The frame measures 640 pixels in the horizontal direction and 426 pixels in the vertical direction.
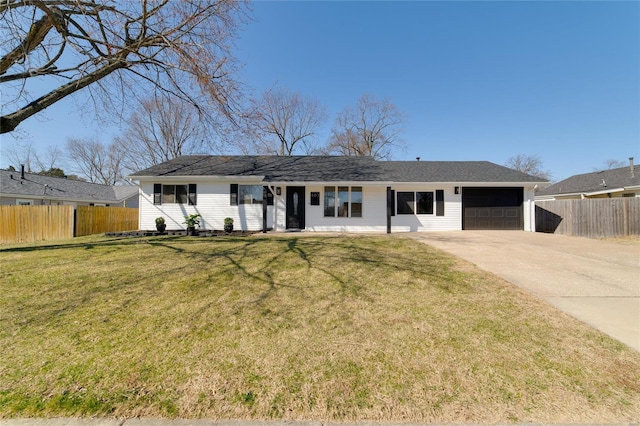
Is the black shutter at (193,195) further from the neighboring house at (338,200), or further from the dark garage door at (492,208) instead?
the dark garage door at (492,208)

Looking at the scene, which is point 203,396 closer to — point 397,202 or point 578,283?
point 578,283

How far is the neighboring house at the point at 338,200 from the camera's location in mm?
13023

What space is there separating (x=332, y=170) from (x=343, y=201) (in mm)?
2130

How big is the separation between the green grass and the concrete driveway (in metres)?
0.48

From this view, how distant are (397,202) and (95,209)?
1670 cm

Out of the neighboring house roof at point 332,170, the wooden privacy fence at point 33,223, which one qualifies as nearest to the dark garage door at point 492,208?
the neighboring house roof at point 332,170

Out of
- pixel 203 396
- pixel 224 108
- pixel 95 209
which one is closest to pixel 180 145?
pixel 95 209

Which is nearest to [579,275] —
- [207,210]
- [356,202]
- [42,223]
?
[356,202]

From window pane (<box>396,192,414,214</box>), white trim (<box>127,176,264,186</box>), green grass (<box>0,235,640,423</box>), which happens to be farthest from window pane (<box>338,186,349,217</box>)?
green grass (<box>0,235,640,423</box>)

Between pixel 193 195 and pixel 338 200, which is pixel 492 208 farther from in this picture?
pixel 193 195

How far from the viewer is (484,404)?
2045mm

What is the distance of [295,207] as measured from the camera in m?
13.2

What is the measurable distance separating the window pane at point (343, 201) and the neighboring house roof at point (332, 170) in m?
0.62

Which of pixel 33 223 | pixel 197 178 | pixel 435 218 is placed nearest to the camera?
pixel 33 223
